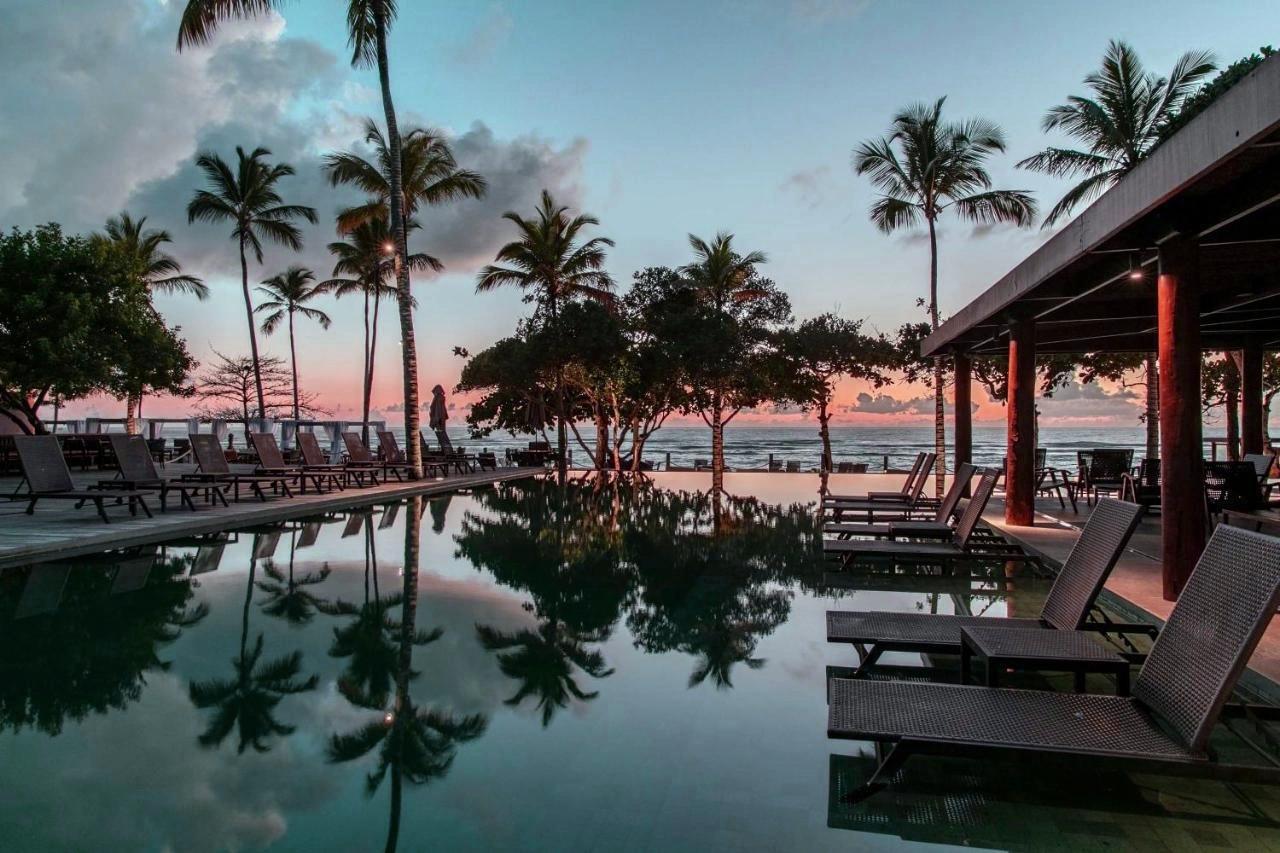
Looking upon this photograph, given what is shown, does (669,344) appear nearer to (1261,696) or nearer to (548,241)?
(548,241)

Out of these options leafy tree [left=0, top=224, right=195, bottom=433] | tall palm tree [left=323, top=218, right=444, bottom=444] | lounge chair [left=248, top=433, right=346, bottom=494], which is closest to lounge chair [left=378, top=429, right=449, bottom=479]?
lounge chair [left=248, top=433, right=346, bottom=494]

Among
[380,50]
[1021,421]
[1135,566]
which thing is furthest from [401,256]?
[1135,566]

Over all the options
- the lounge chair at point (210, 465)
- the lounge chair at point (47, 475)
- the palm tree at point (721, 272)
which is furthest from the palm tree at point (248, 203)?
the lounge chair at point (47, 475)

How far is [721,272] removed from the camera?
81.4ft

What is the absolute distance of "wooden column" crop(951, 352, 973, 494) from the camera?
1281 cm

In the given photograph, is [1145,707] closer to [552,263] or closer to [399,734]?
[399,734]

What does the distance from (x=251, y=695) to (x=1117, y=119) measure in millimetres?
19091

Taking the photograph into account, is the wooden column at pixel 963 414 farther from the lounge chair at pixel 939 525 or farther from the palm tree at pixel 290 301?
the palm tree at pixel 290 301

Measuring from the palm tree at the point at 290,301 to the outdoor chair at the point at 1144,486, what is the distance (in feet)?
101

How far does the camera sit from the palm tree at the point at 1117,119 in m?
16.4

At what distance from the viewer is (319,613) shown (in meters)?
5.98

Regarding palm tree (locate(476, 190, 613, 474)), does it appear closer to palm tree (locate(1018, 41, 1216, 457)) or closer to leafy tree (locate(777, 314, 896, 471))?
leafy tree (locate(777, 314, 896, 471))

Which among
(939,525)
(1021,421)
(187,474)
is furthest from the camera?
(187,474)

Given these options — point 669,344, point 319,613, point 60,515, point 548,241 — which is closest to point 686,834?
point 319,613
